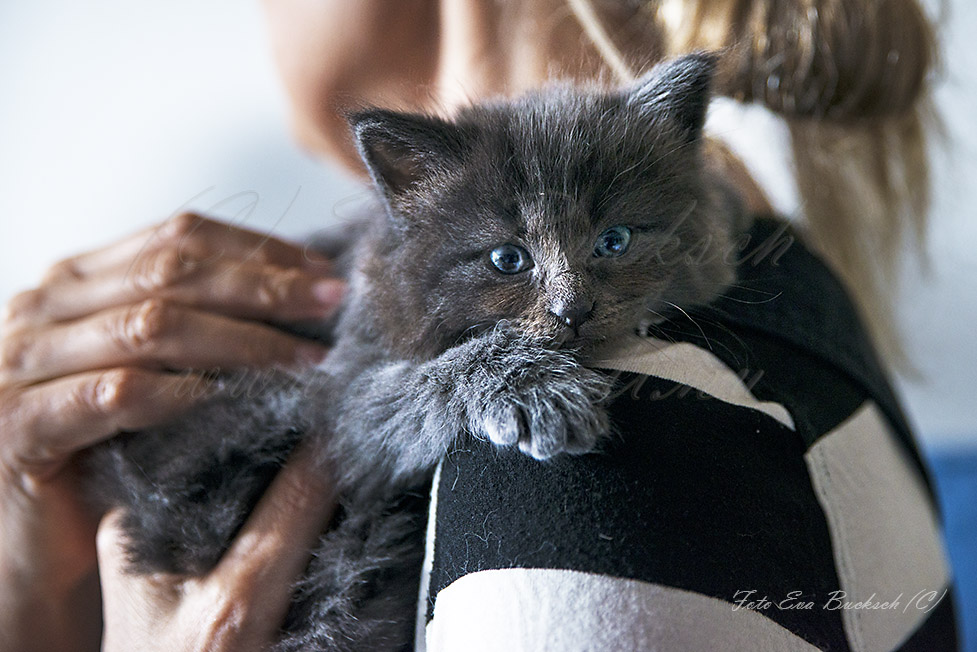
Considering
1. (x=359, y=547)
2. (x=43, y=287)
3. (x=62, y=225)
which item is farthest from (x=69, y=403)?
(x=62, y=225)

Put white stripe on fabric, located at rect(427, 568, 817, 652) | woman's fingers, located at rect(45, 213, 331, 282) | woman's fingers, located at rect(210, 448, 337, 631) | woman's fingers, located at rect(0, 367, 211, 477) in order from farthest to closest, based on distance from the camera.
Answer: woman's fingers, located at rect(45, 213, 331, 282), woman's fingers, located at rect(0, 367, 211, 477), woman's fingers, located at rect(210, 448, 337, 631), white stripe on fabric, located at rect(427, 568, 817, 652)

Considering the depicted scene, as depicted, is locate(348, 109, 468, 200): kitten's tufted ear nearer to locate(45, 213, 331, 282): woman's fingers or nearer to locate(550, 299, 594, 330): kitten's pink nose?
locate(550, 299, 594, 330): kitten's pink nose

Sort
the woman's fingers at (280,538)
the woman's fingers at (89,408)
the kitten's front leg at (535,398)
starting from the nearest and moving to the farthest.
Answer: the kitten's front leg at (535,398)
the woman's fingers at (280,538)
the woman's fingers at (89,408)

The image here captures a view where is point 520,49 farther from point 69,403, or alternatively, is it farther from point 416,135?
point 69,403

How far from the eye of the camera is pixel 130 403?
105cm

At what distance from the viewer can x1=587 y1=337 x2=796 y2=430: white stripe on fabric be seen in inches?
30.0

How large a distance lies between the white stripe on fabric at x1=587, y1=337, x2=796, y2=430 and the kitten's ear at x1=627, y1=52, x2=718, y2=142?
28cm

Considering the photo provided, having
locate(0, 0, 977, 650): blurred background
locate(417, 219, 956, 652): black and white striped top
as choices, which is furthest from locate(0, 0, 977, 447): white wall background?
locate(417, 219, 956, 652): black and white striped top

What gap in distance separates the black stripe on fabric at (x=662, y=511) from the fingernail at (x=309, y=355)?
389 millimetres

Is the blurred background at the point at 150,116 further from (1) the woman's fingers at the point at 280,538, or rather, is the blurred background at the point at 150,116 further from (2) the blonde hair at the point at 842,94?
(1) the woman's fingers at the point at 280,538

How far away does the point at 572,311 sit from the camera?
744mm

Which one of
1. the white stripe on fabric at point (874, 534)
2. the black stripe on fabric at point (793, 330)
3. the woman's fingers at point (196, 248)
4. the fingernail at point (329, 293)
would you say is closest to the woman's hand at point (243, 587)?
the fingernail at point (329, 293)

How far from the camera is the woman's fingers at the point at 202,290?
113 cm

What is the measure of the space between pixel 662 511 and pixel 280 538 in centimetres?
52
